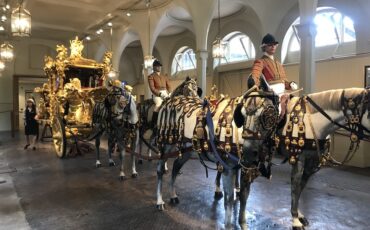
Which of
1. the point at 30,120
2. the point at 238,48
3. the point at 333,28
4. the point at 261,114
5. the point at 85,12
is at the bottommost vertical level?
the point at 30,120

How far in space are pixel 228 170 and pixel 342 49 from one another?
28.6 ft

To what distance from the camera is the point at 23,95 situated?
25.0m

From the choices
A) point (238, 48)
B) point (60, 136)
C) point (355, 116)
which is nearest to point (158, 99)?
point (60, 136)

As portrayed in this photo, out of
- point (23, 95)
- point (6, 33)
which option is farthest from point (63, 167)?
point (23, 95)

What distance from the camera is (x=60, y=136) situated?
856 cm

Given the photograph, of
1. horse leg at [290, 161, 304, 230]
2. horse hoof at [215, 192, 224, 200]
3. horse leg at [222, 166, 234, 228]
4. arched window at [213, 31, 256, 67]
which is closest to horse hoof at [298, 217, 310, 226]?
horse leg at [290, 161, 304, 230]

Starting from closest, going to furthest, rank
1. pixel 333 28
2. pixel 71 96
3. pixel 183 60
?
pixel 71 96, pixel 333 28, pixel 183 60

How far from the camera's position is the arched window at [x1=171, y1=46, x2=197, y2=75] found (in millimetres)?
18188

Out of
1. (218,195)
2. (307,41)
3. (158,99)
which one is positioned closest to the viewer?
→ (218,195)

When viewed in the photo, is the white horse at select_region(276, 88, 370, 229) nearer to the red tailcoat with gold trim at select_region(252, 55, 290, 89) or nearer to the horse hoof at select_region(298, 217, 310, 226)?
the horse hoof at select_region(298, 217, 310, 226)

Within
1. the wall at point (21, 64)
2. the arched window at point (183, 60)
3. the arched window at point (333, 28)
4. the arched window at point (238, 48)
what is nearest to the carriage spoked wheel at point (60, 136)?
the arched window at point (333, 28)

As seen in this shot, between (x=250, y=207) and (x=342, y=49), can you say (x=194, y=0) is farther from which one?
(x=250, y=207)

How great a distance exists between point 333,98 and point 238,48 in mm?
11818

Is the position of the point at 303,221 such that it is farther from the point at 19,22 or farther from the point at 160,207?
the point at 19,22
